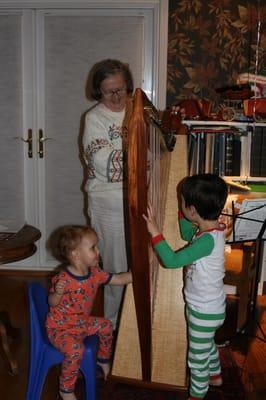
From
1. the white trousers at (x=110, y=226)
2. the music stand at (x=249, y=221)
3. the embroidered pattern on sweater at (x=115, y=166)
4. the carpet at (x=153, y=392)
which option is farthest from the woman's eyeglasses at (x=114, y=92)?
the carpet at (x=153, y=392)

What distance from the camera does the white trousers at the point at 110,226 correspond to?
2205 millimetres

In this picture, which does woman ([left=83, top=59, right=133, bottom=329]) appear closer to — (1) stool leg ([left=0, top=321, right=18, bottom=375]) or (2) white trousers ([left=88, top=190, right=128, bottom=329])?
(2) white trousers ([left=88, top=190, right=128, bottom=329])

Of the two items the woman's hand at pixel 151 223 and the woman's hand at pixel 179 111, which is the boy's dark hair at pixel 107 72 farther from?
the woman's hand at pixel 151 223

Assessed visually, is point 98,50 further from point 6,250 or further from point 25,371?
point 25,371

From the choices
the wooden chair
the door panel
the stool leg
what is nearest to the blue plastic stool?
the stool leg

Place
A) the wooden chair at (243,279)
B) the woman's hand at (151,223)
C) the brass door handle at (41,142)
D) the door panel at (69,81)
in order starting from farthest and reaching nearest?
the brass door handle at (41,142) < the door panel at (69,81) < the wooden chair at (243,279) < the woman's hand at (151,223)

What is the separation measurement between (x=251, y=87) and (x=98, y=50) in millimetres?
1152

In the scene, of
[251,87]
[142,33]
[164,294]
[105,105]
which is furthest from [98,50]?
[164,294]

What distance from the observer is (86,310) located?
1.85 meters

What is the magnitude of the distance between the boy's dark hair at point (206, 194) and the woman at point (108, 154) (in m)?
0.49

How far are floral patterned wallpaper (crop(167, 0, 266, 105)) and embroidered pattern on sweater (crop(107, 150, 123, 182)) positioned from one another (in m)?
1.41

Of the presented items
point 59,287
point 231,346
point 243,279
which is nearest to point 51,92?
point 243,279

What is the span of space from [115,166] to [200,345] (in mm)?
862

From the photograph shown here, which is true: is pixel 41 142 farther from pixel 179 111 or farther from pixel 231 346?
pixel 231 346
